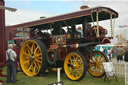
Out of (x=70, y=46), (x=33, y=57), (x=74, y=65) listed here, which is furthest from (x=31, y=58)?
(x=74, y=65)

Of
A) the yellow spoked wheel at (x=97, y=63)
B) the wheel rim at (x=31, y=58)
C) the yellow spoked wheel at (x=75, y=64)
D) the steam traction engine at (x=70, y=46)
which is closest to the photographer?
the yellow spoked wheel at (x=75, y=64)

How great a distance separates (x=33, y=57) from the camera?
741cm

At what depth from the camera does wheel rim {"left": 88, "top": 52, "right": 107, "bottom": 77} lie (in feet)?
23.5

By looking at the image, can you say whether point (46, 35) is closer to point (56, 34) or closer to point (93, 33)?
point (56, 34)

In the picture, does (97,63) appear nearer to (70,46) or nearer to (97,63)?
(97,63)

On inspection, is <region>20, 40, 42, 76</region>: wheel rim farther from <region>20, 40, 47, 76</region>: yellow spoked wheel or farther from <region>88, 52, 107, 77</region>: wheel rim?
<region>88, 52, 107, 77</region>: wheel rim

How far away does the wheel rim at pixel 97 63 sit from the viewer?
7.17 metres

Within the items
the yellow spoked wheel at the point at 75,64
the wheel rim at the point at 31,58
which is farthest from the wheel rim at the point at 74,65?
the wheel rim at the point at 31,58

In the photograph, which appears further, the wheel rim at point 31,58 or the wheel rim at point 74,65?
the wheel rim at point 31,58

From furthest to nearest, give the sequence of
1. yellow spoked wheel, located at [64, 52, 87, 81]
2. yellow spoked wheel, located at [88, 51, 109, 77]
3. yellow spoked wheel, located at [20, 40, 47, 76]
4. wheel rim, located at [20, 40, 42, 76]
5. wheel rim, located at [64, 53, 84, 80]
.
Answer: wheel rim, located at [20, 40, 42, 76]
yellow spoked wheel, located at [88, 51, 109, 77]
yellow spoked wheel, located at [20, 40, 47, 76]
wheel rim, located at [64, 53, 84, 80]
yellow spoked wheel, located at [64, 52, 87, 81]

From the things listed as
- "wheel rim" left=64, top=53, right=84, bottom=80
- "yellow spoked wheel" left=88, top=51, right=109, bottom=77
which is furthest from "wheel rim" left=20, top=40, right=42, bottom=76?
"yellow spoked wheel" left=88, top=51, right=109, bottom=77

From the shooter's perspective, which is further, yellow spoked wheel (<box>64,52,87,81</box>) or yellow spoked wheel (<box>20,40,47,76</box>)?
yellow spoked wheel (<box>20,40,47,76</box>)

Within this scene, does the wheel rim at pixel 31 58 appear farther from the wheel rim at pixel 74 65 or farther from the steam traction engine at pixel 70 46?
the wheel rim at pixel 74 65

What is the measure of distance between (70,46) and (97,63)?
1590 mm
